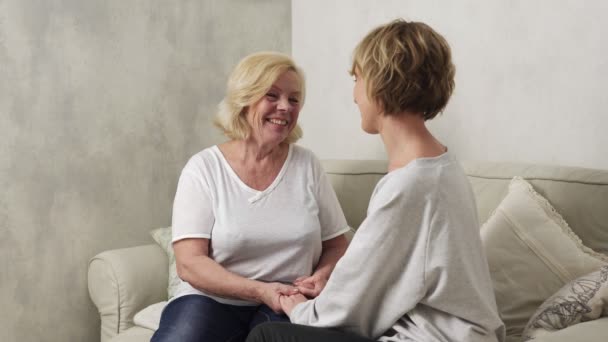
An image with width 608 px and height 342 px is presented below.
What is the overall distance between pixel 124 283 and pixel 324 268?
76cm

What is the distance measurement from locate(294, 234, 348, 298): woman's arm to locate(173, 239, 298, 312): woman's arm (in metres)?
0.05

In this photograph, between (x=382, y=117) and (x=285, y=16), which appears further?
(x=285, y=16)

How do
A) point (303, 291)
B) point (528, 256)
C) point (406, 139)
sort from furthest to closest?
point (528, 256)
point (303, 291)
point (406, 139)

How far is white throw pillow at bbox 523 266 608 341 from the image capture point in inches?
65.5

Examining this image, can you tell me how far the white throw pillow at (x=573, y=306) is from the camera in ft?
5.46

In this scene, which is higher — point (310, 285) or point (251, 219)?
point (251, 219)

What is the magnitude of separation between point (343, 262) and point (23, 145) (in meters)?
1.54

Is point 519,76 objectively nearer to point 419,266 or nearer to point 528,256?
point 528,256

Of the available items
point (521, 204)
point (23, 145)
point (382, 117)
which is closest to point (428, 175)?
point (382, 117)

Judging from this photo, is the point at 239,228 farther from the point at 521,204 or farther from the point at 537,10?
the point at 537,10

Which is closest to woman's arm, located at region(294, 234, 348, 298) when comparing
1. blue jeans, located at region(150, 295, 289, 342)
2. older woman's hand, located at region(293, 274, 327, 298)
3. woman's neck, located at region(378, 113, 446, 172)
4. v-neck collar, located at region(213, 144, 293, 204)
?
older woman's hand, located at region(293, 274, 327, 298)

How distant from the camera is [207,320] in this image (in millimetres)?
1871

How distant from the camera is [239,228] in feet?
6.47

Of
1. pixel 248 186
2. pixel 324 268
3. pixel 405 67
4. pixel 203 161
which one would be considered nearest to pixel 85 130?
pixel 203 161
